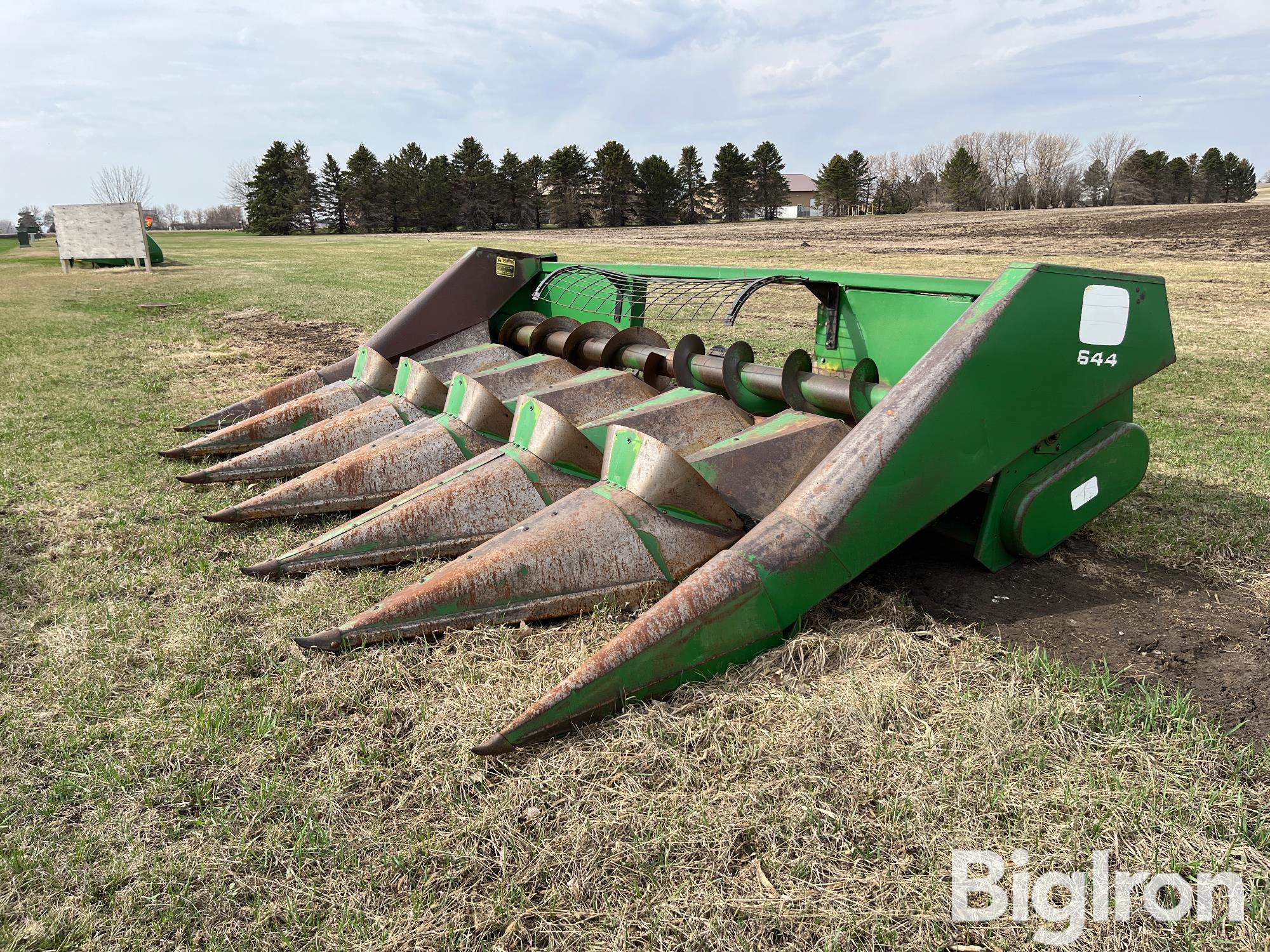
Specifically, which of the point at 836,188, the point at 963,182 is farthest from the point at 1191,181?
the point at 836,188

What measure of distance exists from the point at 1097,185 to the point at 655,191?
3303 centimetres

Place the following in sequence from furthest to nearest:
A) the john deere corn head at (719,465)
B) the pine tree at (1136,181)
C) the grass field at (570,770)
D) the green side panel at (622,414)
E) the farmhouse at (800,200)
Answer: the farmhouse at (800,200), the pine tree at (1136,181), the green side panel at (622,414), the john deere corn head at (719,465), the grass field at (570,770)

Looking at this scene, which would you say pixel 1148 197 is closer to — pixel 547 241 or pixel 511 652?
pixel 547 241

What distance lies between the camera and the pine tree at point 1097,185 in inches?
2409

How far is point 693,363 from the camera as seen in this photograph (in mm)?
4184

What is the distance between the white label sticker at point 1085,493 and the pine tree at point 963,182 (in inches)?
2523

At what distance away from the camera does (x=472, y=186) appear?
66.8 m

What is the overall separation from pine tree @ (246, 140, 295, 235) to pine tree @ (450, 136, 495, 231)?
506 inches

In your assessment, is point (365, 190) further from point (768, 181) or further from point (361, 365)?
point (361, 365)

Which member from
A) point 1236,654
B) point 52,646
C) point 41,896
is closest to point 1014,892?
point 1236,654

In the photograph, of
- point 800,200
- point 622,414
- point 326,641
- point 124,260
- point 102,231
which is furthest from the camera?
point 800,200

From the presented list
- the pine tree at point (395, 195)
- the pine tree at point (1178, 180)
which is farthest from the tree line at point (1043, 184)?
the pine tree at point (395, 195)

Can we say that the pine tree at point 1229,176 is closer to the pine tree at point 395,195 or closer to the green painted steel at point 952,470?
the pine tree at point 395,195

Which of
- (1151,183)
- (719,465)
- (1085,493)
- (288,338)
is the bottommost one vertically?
(1085,493)
